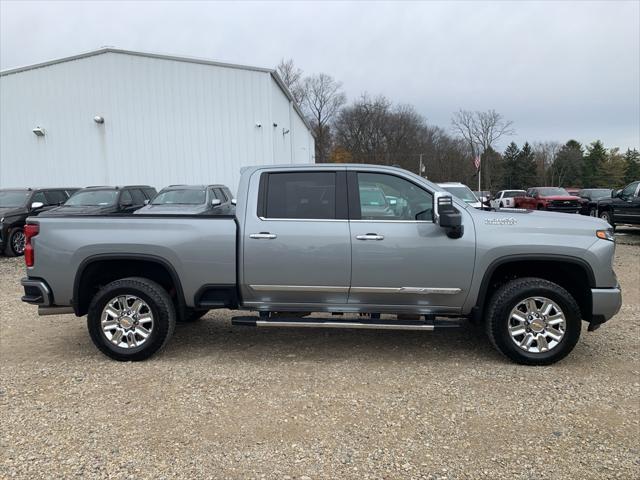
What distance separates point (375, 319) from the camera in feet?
15.1

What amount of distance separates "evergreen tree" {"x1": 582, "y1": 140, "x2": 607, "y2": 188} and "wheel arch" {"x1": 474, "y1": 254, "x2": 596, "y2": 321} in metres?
71.5

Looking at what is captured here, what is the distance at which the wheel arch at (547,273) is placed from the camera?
4.36 meters

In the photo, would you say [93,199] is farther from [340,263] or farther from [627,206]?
[627,206]

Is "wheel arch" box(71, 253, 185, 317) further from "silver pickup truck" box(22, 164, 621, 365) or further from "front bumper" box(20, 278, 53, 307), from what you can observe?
"front bumper" box(20, 278, 53, 307)

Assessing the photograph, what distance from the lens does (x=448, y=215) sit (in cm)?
420

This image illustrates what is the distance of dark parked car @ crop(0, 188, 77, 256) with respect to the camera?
1187 cm

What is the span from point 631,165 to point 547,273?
72.5 meters

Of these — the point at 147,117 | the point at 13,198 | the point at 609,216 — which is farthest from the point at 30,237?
the point at 609,216

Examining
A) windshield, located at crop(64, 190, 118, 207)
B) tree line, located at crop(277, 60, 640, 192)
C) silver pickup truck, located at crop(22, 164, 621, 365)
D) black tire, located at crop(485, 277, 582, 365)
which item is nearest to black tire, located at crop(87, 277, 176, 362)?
silver pickup truck, located at crop(22, 164, 621, 365)

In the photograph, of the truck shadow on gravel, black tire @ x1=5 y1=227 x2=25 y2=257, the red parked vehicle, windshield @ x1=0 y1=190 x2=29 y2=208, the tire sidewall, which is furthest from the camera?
the red parked vehicle

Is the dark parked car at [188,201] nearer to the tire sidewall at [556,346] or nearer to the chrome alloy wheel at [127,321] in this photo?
the chrome alloy wheel at [127,321]

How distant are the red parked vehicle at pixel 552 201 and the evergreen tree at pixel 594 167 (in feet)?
166

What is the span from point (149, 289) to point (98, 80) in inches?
775

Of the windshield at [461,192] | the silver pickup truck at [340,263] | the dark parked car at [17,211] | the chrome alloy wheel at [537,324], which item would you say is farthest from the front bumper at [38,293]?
the windshield at [461,192]
